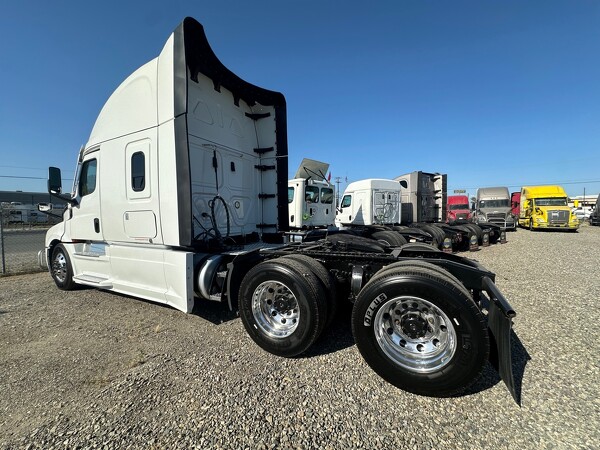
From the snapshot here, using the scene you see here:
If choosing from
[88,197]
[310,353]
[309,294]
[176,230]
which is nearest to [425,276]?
[309,294]

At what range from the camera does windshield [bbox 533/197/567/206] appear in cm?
2127

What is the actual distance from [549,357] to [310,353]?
261cm

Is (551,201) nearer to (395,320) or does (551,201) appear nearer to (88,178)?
(395,320)

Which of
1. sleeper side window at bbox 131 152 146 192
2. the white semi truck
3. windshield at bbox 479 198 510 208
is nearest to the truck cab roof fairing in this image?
the white semi truck

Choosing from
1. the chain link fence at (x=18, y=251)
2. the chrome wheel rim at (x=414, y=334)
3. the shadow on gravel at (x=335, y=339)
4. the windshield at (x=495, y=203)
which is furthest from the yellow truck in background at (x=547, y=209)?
the chain link fence at (x=18, y=251)

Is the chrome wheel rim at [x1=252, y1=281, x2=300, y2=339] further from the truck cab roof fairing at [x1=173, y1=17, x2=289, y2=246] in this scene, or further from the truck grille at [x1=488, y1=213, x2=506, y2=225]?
the truck grille at [x1=488, y1=213, x2=506, y2=225]

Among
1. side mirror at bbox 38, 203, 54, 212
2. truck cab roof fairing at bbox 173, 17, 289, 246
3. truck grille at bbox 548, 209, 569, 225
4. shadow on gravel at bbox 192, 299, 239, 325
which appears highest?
truck cab roof fairing at bbox 173, 17, 289, 246

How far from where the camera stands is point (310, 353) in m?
3.27

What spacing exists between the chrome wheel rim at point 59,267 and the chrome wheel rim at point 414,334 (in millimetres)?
6495

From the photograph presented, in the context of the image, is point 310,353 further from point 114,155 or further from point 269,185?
point 114,155

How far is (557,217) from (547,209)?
0.83m

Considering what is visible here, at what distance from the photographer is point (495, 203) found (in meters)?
21.7

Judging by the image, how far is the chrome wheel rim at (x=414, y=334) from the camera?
255 cm

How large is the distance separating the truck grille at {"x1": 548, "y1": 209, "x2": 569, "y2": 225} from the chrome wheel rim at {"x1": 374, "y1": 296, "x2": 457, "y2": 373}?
82.4 ft
